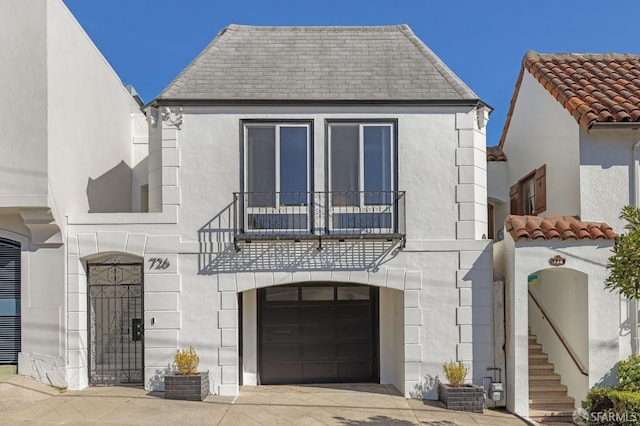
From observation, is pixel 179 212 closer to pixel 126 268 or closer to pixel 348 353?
pixel 126 268

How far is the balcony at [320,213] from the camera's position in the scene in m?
10.1

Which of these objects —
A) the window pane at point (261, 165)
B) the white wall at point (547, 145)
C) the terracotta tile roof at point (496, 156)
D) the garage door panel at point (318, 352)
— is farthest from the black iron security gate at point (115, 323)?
the terracotta tile roof at point (496, 156)

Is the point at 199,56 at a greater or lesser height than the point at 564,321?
greater

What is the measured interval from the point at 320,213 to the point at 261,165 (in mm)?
1410

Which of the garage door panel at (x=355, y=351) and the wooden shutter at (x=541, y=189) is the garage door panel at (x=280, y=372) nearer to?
the garage door panel at (x=355, y=351)

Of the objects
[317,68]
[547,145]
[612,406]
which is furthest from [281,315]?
[547,145]

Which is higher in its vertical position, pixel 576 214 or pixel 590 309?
pixel 576 214

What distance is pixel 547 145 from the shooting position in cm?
1189

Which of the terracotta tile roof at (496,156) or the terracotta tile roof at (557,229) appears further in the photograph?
the terracotta tile roof at (496,156)

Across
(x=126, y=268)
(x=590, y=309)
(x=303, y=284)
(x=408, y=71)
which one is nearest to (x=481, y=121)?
(x=408, y=71)

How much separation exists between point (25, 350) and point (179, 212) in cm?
364

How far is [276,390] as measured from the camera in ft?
35.5

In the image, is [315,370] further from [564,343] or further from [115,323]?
[564,343]

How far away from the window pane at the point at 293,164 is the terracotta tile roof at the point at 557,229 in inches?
150
